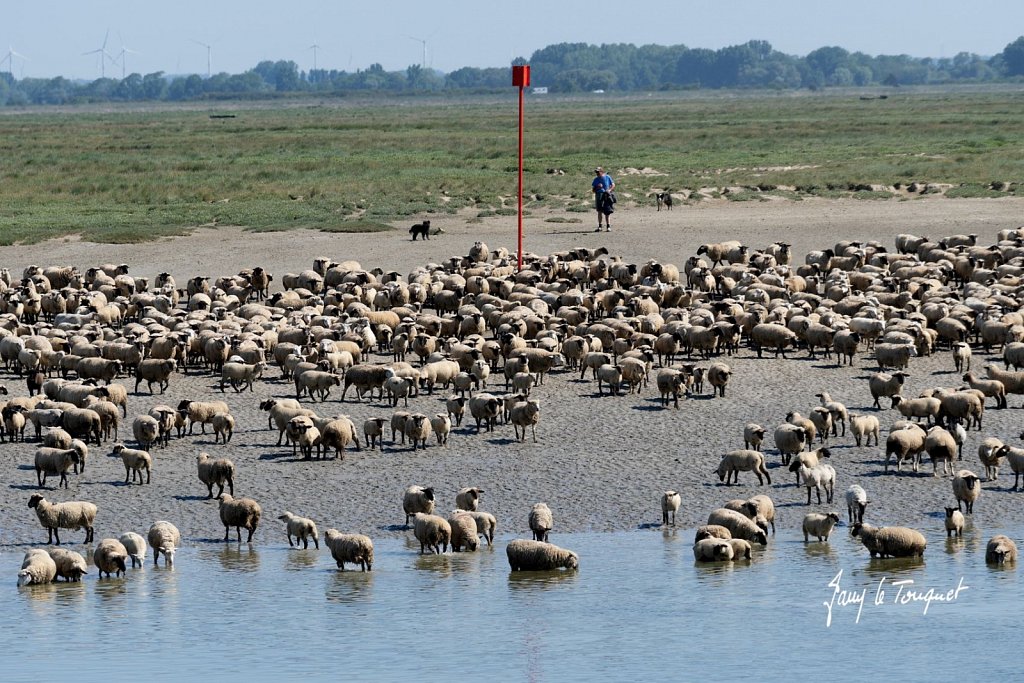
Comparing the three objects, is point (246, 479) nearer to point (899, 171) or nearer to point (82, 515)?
point (82, 515)

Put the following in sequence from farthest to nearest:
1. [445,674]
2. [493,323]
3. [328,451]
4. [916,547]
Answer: [493,323] → [328,451] → [916,547] → [445,674]

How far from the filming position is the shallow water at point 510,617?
45.2 feet

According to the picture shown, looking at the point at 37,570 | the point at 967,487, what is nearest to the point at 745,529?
the point at 967,487

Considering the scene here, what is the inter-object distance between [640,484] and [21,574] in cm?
742

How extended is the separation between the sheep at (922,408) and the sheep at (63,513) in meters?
10.5

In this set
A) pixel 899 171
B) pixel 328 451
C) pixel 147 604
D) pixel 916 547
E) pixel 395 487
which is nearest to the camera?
pixel 147 604

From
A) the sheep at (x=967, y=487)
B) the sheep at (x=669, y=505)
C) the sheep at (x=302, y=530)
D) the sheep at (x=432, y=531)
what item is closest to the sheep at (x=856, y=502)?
the sheep at (x=967, y=487)

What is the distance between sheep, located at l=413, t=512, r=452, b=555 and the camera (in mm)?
16672

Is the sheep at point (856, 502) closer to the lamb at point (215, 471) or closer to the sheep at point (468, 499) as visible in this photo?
the sheep at point (468, 499)

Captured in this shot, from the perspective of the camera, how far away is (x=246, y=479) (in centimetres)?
1962

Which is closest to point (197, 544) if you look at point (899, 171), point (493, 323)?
point (493, 323)

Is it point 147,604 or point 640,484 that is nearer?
point 147,604

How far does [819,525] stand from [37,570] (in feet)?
25.8

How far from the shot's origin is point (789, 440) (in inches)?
779
